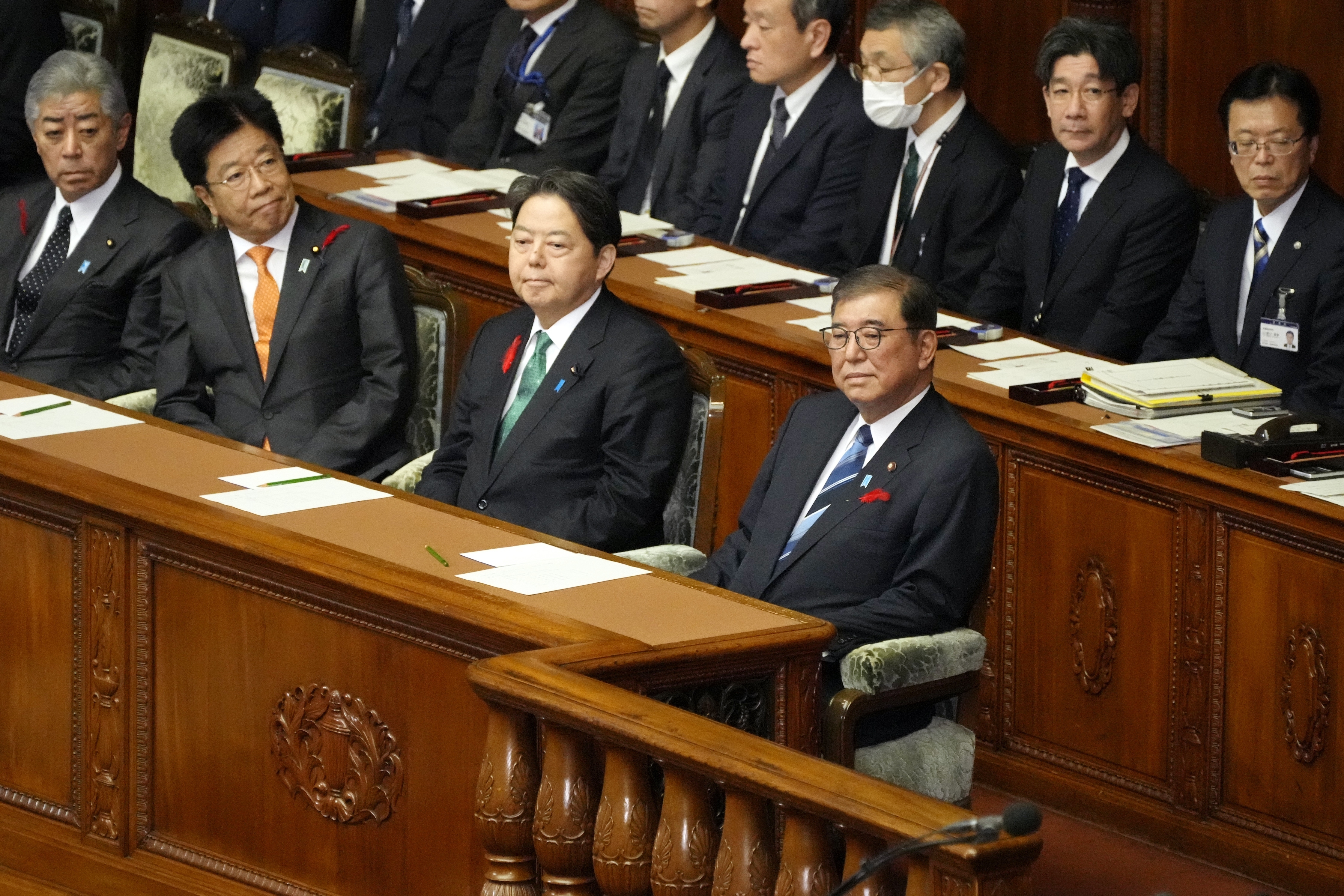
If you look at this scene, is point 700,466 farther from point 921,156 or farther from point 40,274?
point 40,274

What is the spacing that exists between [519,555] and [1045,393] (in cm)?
151

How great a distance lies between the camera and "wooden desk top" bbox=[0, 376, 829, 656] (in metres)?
3.05

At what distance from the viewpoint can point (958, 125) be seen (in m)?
5.76

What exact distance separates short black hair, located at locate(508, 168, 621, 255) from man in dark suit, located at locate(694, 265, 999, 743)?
1.91ft

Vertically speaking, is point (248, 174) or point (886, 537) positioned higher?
point (248, 174)

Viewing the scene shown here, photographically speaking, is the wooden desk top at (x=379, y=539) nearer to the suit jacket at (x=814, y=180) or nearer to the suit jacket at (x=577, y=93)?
the suit jacket at (x=814, y=180)

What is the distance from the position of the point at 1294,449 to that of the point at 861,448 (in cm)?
89

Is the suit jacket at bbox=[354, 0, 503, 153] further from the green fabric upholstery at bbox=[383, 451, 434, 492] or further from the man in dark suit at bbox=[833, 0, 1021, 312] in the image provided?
the green fabric upholstery at bbox=[383, 451, 434, 492]

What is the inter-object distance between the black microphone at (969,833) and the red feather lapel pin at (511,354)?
2388 millimetres

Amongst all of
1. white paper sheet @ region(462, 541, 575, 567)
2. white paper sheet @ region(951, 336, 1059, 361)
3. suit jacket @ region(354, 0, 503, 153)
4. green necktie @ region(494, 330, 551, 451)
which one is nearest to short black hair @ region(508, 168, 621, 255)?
green necktie @ region(494, 330, 551, 451)

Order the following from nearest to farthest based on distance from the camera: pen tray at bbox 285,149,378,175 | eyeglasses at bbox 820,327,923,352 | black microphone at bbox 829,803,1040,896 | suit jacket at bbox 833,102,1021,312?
A: black microphone at bbox 829,803,1040,896, eyeglasses at bbox 820,327,923,352, suit jacket at bbox 833,102,1021,312, pen tray at bbox 285,149,378,175

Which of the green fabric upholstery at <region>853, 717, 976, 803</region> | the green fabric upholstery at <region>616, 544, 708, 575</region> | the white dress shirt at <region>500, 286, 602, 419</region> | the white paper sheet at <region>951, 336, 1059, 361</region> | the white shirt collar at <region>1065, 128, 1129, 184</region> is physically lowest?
the green fabric upholstery at <region>853, 717, 976, 803</region>

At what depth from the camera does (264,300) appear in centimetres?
479

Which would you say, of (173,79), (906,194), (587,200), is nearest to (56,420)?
(587,200)
